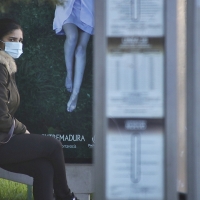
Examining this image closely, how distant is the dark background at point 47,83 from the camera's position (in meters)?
6.29

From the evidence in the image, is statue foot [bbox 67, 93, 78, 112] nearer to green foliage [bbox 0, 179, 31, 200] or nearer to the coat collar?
the coat collar

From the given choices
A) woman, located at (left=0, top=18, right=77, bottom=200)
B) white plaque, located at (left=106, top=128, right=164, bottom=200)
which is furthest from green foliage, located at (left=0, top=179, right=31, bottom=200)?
white plaque, located at (left=106, top=128, right=164, bottom=200)

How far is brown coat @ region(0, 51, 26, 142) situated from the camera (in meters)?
5.08

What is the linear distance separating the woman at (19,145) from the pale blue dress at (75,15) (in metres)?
0.71

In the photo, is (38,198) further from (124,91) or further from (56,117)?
(124,91)

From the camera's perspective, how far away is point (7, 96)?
16.9 feet

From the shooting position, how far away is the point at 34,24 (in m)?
6.30

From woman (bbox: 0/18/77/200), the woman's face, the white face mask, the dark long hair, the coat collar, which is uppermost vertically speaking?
the dark long hair

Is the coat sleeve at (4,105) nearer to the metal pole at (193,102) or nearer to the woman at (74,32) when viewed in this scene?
the woman at (74,32)

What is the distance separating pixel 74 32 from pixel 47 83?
1.61 feet

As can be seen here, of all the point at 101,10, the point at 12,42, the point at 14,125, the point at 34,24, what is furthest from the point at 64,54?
the point at 101,10

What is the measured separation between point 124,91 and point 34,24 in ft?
10.5

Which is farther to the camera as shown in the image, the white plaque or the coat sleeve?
the coat sleeve

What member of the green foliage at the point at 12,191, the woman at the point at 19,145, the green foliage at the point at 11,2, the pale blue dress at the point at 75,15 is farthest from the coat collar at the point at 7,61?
the green foliage at the point at 12,191
